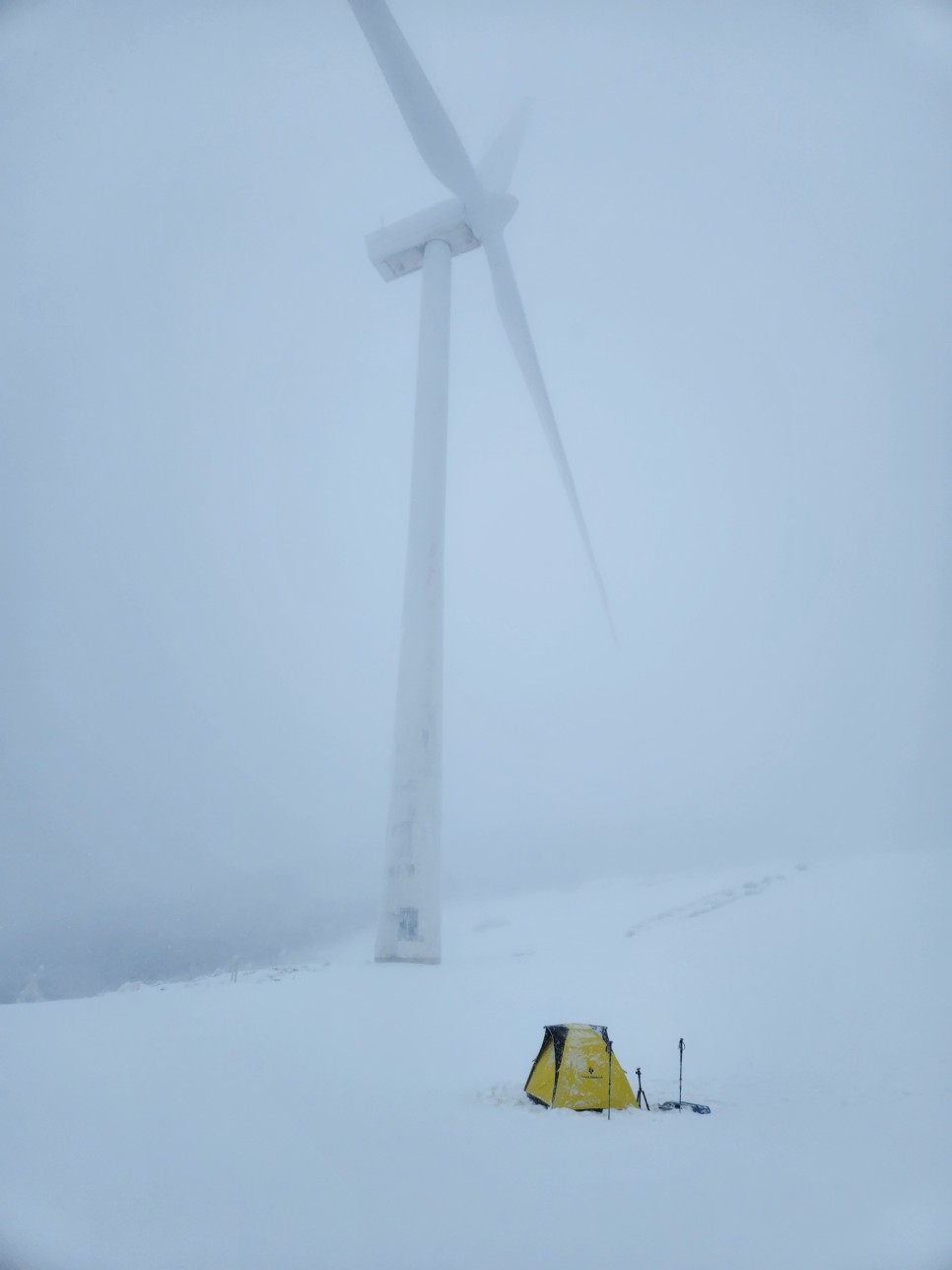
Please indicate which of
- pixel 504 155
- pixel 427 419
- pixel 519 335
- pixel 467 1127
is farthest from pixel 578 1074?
pixel 504 155

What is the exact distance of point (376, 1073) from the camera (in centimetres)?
1071

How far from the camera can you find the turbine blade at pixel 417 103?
76.1 feet

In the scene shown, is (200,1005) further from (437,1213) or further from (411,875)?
(437,1213)

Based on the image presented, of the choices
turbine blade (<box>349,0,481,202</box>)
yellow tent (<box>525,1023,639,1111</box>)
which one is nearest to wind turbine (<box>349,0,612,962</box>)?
turbine blade (<box>349,0,481,202</box>)

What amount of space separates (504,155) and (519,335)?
7720mm

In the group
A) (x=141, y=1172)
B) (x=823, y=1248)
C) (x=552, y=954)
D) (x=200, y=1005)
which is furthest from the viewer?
(x=552, y=954)

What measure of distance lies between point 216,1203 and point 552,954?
19389 mm

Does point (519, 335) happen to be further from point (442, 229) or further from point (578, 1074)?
point (578, 1074)

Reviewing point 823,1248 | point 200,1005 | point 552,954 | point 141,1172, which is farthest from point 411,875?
point 823,1248

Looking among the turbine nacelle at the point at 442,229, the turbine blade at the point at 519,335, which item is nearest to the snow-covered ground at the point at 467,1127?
the turbine blade at the point at 519,335

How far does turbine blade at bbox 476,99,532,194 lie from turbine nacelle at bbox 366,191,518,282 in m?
0.96

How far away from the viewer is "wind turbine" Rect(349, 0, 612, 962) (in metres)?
19.6

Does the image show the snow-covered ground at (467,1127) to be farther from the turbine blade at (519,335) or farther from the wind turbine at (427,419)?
the turbine blade at (519,335)

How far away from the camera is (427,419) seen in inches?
933
